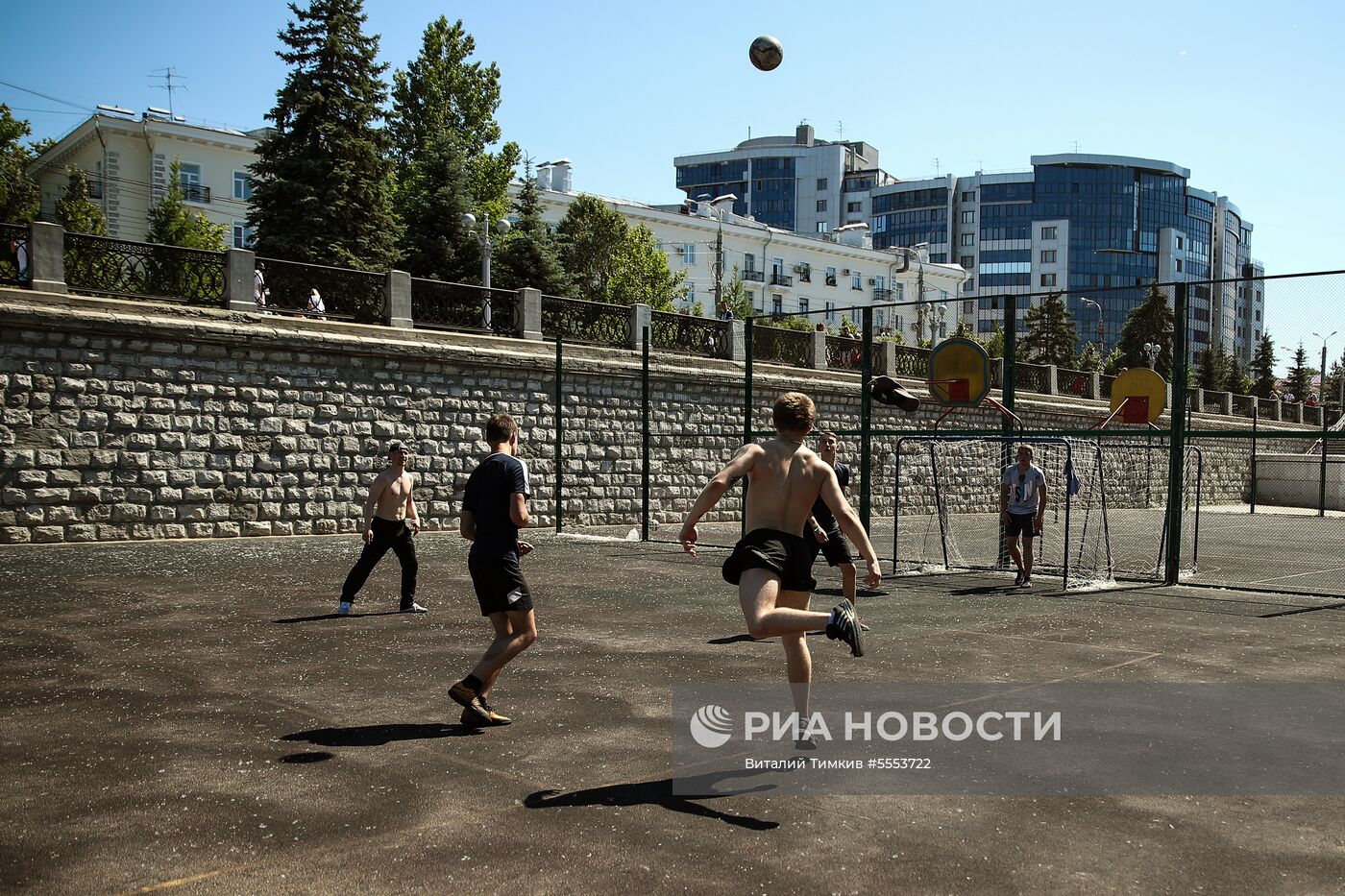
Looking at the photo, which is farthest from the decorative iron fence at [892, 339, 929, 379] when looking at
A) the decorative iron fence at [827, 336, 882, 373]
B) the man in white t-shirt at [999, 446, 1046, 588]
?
the man in white t-shirt at [999, 446, 1046, 588]

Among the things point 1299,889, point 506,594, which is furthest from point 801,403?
point 1299,889

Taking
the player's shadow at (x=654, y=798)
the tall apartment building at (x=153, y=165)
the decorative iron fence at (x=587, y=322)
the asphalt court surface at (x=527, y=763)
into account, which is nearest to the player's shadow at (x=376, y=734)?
the asphalt court surface at (x=527, y=763)

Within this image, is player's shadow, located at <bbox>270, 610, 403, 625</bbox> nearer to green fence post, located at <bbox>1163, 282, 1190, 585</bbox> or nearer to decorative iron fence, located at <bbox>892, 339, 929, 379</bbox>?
green fence post, located at <bbox>1163, 282, 1190, 585</bbox>

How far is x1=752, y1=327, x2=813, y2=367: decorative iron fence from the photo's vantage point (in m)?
26.1

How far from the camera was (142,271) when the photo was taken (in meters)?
18.0

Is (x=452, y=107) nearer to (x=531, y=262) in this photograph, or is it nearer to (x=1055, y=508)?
(x=531, y=262)

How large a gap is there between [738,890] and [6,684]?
5995mm

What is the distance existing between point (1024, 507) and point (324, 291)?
44.0ft

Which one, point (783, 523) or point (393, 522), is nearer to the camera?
point (783, 523)

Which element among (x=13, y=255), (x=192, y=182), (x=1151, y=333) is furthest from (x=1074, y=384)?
(x=192, y=182)

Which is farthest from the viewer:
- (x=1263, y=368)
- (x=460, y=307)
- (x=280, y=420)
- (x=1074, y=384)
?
(x=1074, y=384)

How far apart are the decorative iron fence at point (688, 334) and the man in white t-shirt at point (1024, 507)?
11508 millimetres

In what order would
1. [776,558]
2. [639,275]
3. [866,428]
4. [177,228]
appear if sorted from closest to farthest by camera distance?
[776,558] → [866,428] → [177,228] → [639,275]

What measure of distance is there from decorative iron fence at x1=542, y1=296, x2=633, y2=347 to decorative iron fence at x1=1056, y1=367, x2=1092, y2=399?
1470 centimetres
